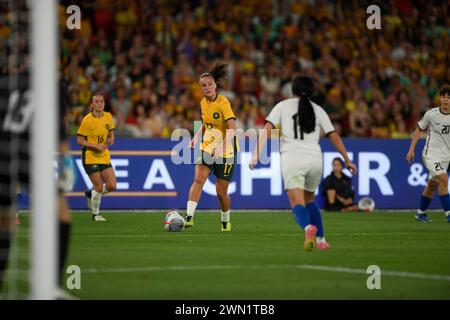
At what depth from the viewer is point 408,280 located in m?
10.3

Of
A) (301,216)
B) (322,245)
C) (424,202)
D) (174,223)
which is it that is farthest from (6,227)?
(424,202)

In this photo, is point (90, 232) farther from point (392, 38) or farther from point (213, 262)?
point (392, 38)

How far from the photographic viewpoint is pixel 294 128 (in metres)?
12.8

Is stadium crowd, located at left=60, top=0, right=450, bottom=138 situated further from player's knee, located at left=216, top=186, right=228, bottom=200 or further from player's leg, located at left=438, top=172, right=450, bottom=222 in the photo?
player's knee, located at left=216, top=186, right=228, bottom=200

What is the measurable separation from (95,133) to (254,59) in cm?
811

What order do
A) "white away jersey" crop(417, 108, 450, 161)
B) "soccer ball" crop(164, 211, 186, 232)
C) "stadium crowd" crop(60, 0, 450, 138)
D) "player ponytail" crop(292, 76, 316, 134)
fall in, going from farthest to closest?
1. "stadium crowd" crop(60, 0, 450, 138)
2. "white away jersey" crop(417, 108, 450, 161)
3. "soccer ball" crop(164, 211, 186, 232)
4. "player ponytail" crop(292, 76, 316, 134)

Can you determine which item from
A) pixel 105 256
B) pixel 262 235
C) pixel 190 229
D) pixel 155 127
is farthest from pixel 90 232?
pixel 155 127

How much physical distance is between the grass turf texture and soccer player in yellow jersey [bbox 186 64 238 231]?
1.77ft

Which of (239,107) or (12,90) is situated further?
(239,107)

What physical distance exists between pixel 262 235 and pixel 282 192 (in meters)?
6.90

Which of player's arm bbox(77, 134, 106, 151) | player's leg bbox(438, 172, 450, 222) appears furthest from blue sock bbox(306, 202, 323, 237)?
player's arm bbox(77, 134, 106, 151)

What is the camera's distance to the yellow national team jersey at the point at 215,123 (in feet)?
54.4

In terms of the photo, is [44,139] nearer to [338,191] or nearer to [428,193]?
[428,193]

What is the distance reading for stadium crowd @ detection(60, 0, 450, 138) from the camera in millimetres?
24250
